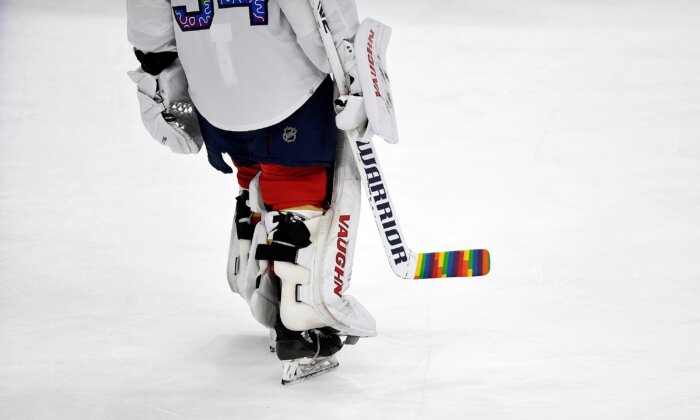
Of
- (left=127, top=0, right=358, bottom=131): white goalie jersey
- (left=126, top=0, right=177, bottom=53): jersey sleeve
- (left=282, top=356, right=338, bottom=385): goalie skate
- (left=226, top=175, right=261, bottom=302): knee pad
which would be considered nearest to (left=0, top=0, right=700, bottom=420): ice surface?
(left=282, top=356, right=338, bottom=385): goalie skate

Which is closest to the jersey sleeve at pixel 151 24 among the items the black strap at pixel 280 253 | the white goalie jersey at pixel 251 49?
the white goalie jersey at pixel 251 49

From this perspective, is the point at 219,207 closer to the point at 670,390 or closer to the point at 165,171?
the point at 165,171

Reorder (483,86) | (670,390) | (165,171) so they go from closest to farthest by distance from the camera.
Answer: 1. (670,390)
2. (165,171)
3. (483,86)

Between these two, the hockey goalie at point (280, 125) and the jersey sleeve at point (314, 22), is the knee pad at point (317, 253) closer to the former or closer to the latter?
the hockey goalie at point (280, 125)

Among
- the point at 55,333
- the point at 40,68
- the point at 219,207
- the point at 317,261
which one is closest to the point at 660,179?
the point at 219,207

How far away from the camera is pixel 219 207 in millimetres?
4008

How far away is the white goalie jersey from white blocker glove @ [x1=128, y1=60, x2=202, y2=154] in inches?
5.2

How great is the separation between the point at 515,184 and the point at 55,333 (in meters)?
1.73

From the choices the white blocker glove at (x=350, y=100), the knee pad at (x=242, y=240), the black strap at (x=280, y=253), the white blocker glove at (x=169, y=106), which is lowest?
the knee pad at (x=242, y=240)

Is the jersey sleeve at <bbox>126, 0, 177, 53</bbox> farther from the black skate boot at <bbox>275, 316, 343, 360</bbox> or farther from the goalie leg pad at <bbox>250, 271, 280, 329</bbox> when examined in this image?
the black skate boot at <bbox>275, 316, 343, 360</bbox>

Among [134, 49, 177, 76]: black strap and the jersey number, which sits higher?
the jersey number

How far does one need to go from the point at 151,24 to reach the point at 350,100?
20.7 inches

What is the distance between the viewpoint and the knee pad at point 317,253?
2746 millimetres

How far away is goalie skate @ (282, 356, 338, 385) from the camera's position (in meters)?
2.79
